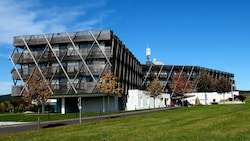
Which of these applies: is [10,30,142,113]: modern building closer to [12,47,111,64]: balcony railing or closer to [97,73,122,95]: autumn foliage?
[12,47,111,64]: balcony railing

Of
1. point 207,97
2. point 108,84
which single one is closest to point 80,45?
point 108,84

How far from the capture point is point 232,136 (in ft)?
46.3

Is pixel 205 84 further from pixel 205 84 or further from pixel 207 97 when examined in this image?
pixel 207 97

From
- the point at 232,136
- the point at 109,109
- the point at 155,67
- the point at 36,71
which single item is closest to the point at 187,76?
the point at 155,67

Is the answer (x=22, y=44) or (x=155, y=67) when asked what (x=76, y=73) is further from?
(x=155, y=67)

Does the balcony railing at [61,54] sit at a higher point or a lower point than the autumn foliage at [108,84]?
higher

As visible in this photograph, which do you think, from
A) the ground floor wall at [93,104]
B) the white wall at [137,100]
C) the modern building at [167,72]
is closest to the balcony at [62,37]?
the ground floor wall at [93,104]

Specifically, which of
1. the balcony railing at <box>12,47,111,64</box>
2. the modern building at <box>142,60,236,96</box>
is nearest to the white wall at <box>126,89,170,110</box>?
the balcony railing at <box>12,47,111,64</box>

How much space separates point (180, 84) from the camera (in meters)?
87.8

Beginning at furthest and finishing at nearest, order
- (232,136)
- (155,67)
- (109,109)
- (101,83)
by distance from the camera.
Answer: (155,67)
(109,109)
(101,83)
(232,136)

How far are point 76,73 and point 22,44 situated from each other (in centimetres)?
1194

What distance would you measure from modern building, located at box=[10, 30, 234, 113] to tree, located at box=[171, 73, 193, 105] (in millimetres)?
25091

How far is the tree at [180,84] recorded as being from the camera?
275ft

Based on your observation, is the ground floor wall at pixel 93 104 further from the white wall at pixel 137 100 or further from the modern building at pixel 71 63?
the white wall at pixel 137 100
